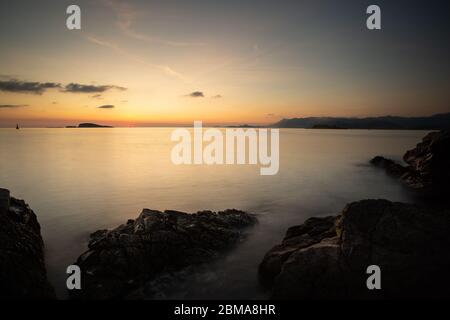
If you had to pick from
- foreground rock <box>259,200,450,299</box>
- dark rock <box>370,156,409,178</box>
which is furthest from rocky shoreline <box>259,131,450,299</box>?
dark rock <box>370,156,409,178</box>

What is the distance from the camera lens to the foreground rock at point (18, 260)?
672cm

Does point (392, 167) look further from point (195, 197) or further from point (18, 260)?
point (18, 260)

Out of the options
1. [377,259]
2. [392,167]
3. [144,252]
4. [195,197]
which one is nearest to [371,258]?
[377,259]

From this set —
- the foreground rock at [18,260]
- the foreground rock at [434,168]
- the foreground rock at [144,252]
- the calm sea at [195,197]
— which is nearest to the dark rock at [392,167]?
the calm sea at [195,197]

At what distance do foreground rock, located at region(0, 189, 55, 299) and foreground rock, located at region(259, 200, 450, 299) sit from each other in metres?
6.32

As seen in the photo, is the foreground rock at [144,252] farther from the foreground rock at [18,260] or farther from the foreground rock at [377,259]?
the foreground rock at [377,259]

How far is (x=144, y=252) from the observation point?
29.8 feet

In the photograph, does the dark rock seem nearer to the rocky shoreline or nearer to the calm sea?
the calm sea

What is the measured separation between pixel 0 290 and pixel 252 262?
7.32 metres

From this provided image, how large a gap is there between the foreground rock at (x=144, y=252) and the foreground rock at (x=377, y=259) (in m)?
2.81

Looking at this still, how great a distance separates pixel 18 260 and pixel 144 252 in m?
3.35

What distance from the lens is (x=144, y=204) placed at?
19500 mm
